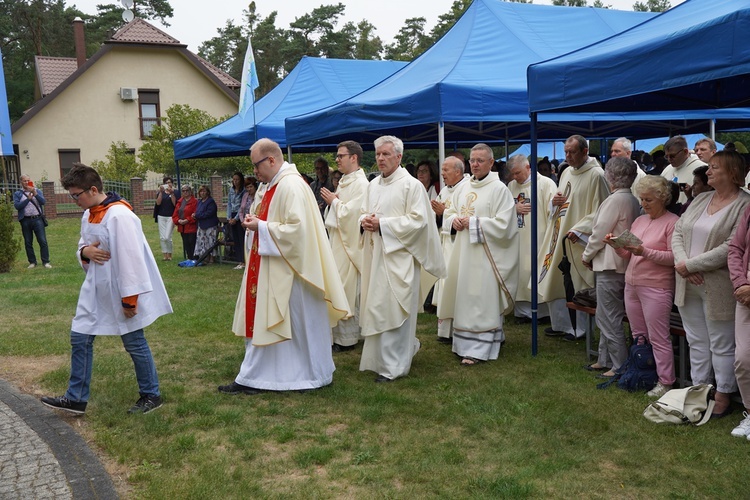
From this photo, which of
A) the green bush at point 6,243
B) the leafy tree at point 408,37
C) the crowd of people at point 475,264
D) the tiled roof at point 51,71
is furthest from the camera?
the leafy tree at point 408,37

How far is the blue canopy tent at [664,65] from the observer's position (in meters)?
4.35

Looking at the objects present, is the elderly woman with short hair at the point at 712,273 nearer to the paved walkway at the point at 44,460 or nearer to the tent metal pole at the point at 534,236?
the tent metal pole at the point at 534,236

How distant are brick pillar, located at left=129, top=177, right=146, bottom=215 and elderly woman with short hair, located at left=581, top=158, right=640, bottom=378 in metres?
25.6

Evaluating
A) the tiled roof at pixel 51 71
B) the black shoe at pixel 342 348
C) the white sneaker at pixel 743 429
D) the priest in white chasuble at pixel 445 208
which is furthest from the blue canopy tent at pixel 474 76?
the tiled roof at pixel 51 71

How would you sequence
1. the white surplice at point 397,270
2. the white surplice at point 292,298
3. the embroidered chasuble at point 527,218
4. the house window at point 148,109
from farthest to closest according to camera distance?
the house window at point 148,109, the embroidered chasuble at point 527,218, the white surplice at point 397,270, the white surplice at point 292,298

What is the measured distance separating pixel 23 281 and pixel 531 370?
940 cm

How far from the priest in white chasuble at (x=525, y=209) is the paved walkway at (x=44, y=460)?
469 cm

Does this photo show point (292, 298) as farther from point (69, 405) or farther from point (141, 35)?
point (141, 35)

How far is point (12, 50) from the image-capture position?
4738 centimetres

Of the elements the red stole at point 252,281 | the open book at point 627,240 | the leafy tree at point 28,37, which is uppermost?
the leafy tree at point 28,37

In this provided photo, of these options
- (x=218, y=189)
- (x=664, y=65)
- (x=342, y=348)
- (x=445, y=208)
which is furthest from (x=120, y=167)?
(x=664, y=65)

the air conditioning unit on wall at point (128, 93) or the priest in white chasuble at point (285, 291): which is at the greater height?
→ the air conditioning unit on wall at point (128, 93)

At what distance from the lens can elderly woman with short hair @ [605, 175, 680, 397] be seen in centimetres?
522

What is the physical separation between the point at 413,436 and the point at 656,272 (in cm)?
209
